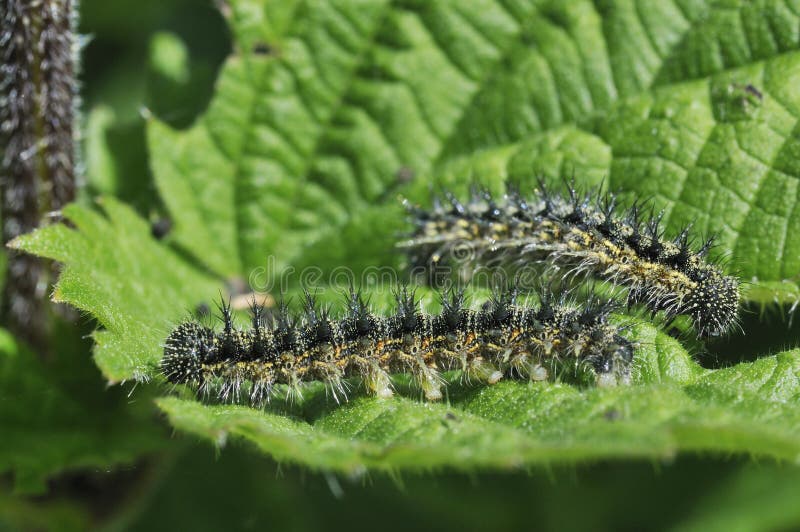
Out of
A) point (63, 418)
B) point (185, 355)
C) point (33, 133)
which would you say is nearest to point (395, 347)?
point (185, 355)

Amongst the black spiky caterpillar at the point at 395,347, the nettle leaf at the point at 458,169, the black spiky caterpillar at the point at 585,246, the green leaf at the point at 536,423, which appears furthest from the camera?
the black spiky caterpillar at the point at 585,246

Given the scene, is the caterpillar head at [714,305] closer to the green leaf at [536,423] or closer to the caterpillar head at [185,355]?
the green leaf at [536,423]

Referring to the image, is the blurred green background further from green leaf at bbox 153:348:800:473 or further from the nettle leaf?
green leaf at bbox 153:348:800:473

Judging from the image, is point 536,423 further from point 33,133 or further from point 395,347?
point 33,133

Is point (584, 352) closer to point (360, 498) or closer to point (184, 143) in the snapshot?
point (184, 143)

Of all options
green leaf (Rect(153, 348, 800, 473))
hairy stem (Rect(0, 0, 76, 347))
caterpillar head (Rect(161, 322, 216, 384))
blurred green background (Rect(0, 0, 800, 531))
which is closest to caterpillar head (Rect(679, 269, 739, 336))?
green leaf (Rect(153, 348, 800, 473))

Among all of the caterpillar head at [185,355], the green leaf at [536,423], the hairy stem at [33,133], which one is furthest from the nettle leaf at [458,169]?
the hairy stem at [33,133]
